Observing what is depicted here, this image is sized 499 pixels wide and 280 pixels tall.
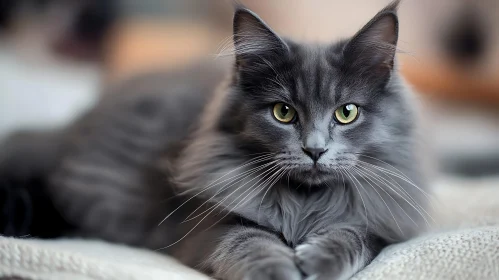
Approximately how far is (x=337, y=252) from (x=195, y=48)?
8.84 feet

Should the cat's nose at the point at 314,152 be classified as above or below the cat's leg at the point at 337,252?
above

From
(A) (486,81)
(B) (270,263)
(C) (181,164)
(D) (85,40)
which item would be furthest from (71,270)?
(A) (486,81)

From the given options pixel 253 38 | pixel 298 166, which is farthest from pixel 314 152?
pixel 253 38

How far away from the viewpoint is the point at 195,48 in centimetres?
373

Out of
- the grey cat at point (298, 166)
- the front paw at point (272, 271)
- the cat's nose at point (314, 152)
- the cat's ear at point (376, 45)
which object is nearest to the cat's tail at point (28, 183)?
the grey cat at point (298, 166)

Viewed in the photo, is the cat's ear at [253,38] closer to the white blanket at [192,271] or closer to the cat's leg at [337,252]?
the cat's leg at [337,252]

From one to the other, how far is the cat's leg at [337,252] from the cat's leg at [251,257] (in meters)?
0.03

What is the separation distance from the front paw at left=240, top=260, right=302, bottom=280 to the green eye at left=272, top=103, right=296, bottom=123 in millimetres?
395

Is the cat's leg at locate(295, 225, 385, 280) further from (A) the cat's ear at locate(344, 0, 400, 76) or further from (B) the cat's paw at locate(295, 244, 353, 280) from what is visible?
(A) the cat's ear at locate(344, 0, 400, 76)

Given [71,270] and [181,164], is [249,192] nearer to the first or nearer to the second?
[181,164]

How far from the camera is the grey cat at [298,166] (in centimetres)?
132

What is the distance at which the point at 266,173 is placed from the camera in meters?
1.48

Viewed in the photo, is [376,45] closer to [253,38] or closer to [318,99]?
[318,99]

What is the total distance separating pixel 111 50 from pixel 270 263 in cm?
271
